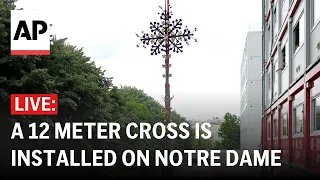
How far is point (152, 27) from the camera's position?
1406cm

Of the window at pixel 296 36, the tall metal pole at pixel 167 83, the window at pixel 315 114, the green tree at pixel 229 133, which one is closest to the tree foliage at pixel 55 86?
the tall metal pole at pixel 167 83

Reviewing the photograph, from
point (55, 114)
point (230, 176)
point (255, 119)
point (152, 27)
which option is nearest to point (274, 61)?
point (230, 176)

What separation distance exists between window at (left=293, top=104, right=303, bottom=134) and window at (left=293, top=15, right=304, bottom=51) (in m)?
2.18

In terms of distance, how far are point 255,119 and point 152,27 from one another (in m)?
30.8

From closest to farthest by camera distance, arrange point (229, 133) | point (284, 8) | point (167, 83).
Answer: point (167, 83) → point (284, 8) → point (229, 133)

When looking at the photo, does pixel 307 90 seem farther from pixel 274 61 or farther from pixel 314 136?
pixel 274 61

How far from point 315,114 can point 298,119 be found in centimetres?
324

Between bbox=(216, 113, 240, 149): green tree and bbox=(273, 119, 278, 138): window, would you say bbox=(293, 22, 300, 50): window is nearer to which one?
bbox=(273, 119, 278, 138): window

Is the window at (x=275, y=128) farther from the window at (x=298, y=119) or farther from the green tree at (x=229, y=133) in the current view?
the green tree at (x=229, y=133)

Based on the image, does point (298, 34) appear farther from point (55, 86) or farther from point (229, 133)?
point (229, 133)

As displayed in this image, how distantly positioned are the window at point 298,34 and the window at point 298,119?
2.18 m

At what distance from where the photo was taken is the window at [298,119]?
1585 cm

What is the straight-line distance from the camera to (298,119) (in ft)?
55.1

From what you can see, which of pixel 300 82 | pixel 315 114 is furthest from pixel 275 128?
pixel 315 114
